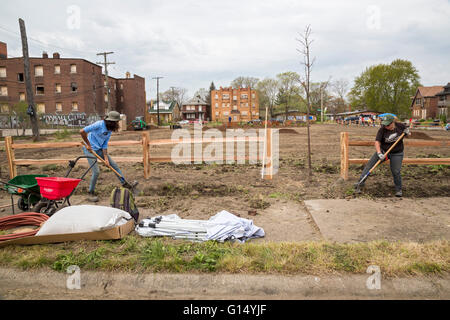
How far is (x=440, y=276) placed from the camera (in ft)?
9.89

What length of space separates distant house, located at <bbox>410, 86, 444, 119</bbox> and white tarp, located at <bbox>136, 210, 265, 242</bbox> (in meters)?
78.9

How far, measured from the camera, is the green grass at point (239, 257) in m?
3.16

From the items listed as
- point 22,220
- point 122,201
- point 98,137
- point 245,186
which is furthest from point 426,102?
point 22,220

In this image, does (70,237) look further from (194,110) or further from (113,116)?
(194,110)

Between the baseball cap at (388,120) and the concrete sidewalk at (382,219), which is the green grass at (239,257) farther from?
the baseball cap at (388,120)

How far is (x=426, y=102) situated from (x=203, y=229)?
8321 cm

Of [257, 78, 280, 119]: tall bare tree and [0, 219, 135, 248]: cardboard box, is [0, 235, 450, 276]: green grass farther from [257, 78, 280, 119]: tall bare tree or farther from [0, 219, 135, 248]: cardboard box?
[257, 78, 280, 119]: tall bare tree

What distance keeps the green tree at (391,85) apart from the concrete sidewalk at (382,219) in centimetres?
Answer: 7774

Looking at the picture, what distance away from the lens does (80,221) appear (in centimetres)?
392

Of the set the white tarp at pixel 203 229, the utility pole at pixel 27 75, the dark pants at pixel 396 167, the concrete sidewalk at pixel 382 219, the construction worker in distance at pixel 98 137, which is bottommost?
the concrete sidewalk at pixel 382 219

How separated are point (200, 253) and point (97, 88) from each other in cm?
5369

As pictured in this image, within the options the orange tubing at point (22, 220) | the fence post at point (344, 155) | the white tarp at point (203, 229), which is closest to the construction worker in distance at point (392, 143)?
the fence post at point (344, 155)

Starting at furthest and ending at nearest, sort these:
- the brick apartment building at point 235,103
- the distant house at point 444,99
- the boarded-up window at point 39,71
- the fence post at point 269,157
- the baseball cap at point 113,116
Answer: the brick apartment building at point 235,103 < the distant house at point 444,99 < the boarded-up window at point 39,71 < the fence post at point 269,157 < the baseball cap at point 113,116
